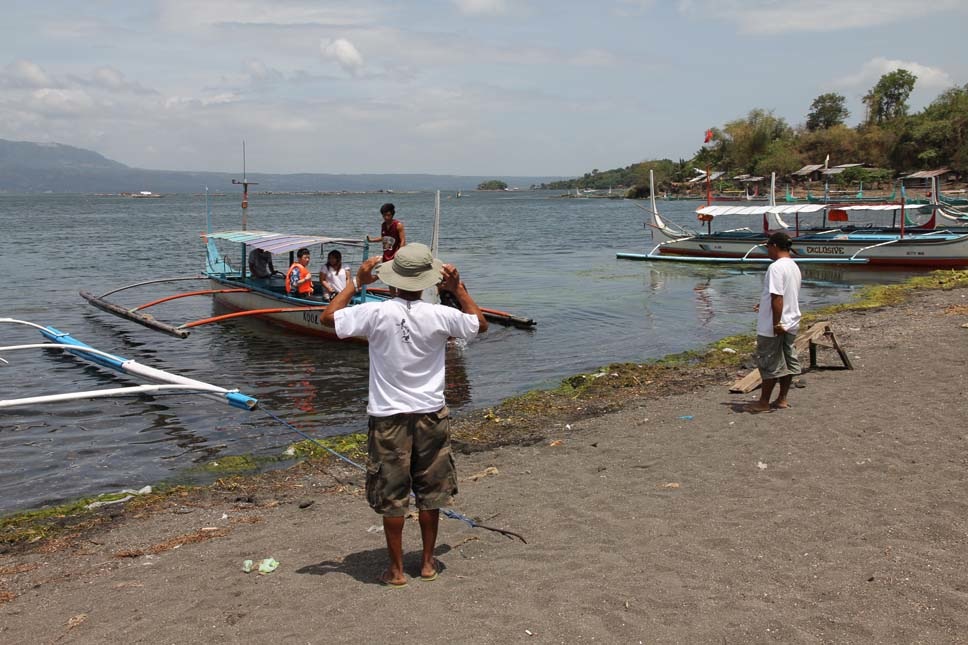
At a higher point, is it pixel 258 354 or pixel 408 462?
pixel 408 462

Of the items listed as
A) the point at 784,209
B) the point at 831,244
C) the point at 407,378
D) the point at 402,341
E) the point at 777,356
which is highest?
the point at 784,209

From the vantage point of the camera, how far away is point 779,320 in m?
8.49

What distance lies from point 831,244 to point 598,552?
27.6m

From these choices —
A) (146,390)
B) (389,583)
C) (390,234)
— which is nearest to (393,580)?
(389,583)

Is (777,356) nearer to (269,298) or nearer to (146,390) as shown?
(146,390)

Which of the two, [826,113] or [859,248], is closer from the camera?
[859,248]

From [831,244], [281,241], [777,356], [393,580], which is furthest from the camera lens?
[831,244]

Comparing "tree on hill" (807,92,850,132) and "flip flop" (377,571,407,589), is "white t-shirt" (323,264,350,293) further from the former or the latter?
"tree on hill" (807,92,850,132)

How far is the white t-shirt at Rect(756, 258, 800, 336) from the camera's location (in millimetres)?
8352

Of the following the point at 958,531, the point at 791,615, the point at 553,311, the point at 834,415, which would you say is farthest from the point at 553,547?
the point at 553,311

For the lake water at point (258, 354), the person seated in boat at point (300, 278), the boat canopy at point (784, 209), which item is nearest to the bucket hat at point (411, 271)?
the lake water at point (258, 354)

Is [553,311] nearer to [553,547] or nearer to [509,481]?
[509,481]

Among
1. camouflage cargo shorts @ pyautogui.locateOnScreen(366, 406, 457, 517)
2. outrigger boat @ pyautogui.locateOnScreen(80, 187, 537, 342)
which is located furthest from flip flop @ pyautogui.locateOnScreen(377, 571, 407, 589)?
outrigger boat @ pyautogui.locateOnScreen(80, 187, 537, 342)

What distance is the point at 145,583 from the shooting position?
17.7ft
